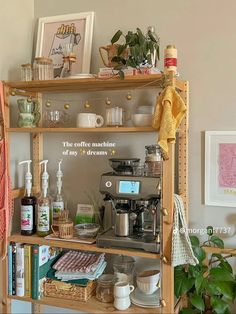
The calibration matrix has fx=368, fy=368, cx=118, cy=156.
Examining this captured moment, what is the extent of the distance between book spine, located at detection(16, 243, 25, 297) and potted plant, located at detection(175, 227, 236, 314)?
29.0 inches

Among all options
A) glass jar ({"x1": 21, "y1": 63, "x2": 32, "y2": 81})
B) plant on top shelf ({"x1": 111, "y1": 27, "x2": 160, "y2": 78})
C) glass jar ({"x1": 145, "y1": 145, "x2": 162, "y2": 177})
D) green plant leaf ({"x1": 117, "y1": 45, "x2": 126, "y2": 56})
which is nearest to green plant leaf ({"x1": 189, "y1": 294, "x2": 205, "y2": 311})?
glass jar ({"x1": 145, "y1": 145, "x2": 162, "y2": 177})

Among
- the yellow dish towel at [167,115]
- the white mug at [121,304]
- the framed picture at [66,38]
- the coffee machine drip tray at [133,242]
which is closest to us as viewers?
the yellow dish towel at [167,115]

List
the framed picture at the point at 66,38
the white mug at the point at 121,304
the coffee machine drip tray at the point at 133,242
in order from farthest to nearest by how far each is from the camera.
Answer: the framed picture at the point at 66,38
the white mug at the point at 121,304
the coffee machine drip tray at the point at 133,242

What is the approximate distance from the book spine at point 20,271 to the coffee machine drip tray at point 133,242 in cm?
42

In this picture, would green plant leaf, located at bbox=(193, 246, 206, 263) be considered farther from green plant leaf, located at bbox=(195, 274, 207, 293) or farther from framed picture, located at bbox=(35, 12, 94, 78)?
framed picture, located at bbox=(35, 12, 94, 78)

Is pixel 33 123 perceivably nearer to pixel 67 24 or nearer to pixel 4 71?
pixel 4 71

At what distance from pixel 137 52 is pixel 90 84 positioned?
0.89 feet

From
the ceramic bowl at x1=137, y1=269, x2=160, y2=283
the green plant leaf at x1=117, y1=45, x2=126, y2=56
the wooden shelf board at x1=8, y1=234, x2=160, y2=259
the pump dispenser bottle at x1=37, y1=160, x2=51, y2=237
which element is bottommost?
the ceramic bowl at x1=137, y1=269, x2=160, y2=283

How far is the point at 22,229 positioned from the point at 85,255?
1.16 feet

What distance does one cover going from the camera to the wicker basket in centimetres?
172

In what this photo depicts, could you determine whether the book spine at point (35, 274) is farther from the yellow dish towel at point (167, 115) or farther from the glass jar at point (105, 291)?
the yellow dish towel at point (167, 115)

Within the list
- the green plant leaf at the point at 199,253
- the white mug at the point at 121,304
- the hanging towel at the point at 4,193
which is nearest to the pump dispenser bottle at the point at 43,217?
the hanging towel at the point at 4,193

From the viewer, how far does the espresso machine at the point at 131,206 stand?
1569 millimetres

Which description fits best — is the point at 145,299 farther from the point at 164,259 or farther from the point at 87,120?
the point at 87,120
